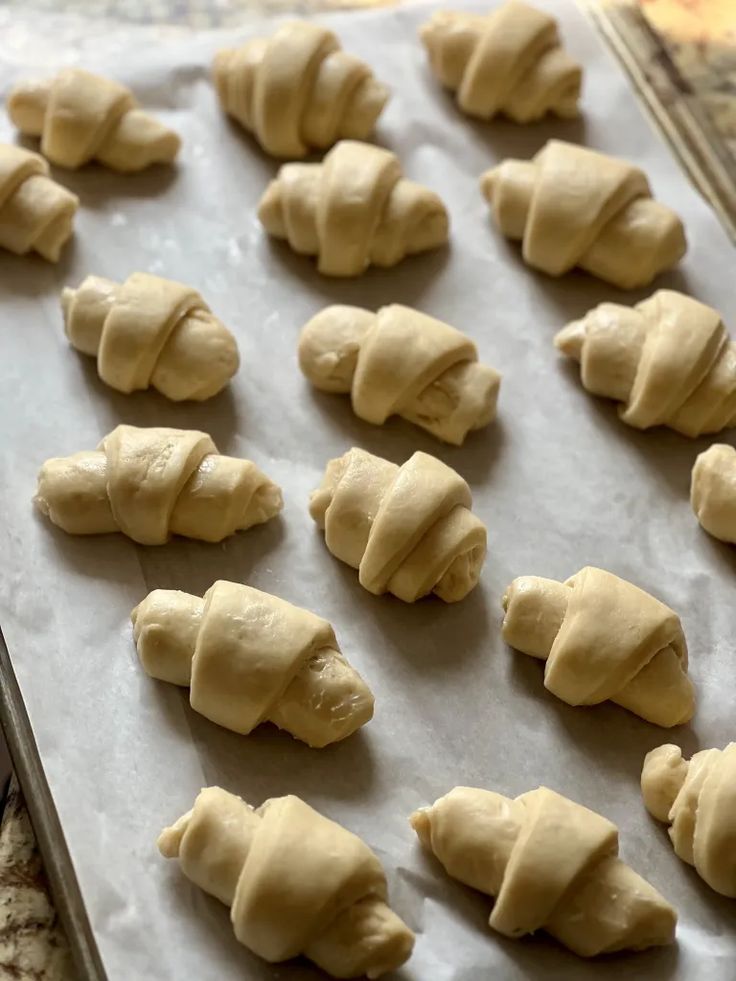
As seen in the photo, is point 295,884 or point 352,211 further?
point 352,211

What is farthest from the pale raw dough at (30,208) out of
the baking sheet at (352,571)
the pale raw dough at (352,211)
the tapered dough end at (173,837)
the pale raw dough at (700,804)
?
the pale raw dough at (700,804)

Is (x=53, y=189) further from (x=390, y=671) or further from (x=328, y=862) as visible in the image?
(x=328, y=862)

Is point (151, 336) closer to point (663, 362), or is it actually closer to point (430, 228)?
point (430, 228)

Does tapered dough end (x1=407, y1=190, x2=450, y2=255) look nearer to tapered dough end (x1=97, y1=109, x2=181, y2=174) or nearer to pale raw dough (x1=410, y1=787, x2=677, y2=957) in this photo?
tapered dough end (x1=97, y1=109, x2=181, y2=174)

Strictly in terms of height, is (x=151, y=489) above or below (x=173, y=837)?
above

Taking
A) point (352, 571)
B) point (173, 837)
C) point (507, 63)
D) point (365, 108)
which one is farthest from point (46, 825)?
point (507, 63)
